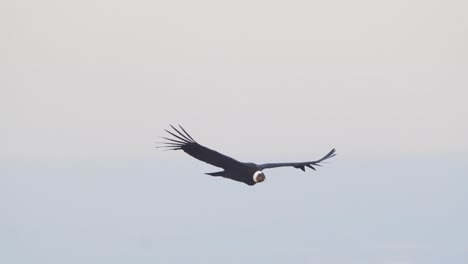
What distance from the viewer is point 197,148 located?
141ft

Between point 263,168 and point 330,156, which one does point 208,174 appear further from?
point 330,156

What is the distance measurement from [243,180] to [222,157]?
1097 mm

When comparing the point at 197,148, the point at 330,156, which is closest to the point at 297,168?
the point at 330,156

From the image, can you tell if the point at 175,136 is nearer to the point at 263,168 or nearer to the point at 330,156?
the point at 263,168

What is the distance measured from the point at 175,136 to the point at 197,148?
725 millimetres

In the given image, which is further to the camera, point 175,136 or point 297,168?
point 297,168

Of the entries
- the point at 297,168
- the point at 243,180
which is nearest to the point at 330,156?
the point at 297,168

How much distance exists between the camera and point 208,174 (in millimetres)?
43594

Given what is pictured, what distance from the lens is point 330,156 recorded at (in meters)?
47.0

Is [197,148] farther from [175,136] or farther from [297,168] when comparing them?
[297,168]

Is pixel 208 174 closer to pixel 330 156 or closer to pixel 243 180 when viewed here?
pixel 243 180

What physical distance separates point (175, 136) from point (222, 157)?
1525 mm

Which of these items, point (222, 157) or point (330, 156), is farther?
point (330, 156)

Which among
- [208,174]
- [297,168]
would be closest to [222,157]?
[208,174]
